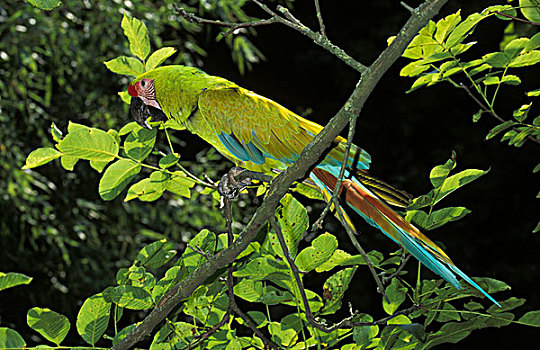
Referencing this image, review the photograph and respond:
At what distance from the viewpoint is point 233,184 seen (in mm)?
516

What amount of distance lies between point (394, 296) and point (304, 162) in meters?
0.14

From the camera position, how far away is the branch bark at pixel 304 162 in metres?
0.31

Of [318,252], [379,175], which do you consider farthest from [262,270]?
[379,175]

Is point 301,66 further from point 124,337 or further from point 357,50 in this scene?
point 124,337

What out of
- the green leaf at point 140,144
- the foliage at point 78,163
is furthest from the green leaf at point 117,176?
the foliage at point 78,163

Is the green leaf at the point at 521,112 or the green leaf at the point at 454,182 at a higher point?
the green leaf at the point at 521,112

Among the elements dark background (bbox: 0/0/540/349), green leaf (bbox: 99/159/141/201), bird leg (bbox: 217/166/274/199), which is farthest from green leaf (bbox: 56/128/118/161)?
dark background (bbox: 0/0/540/349)

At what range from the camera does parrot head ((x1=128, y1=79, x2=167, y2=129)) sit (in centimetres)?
53

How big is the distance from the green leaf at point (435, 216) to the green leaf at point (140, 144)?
20cm

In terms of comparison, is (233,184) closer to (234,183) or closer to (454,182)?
(234,183)

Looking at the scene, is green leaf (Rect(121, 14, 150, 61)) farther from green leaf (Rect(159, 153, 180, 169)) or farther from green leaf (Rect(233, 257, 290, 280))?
green leaf (Rect(233, 257, 290, 280))

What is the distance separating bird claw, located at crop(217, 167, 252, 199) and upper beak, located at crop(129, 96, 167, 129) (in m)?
0.10

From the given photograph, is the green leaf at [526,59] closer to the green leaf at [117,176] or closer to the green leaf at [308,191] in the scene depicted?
the green leaf at [308,191]

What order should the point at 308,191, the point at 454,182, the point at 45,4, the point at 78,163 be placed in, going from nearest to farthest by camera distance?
the point at 45,4
the point at 454,182
the point at 308,191
the point at 78,163
